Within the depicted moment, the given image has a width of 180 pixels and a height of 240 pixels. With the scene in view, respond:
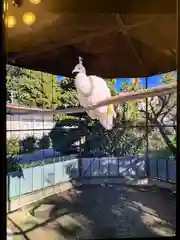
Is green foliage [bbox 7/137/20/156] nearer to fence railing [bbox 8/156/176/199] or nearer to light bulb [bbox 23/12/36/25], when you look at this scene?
fence railing [bbox 8/156/176/199]

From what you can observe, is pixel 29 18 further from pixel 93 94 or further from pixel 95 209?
pixel 95 209

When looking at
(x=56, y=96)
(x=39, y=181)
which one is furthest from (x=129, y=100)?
(x=39, y=181)

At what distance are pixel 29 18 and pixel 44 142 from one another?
645mm

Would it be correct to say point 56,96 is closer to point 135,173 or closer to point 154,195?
point 135,173

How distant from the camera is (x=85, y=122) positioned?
1.55 m

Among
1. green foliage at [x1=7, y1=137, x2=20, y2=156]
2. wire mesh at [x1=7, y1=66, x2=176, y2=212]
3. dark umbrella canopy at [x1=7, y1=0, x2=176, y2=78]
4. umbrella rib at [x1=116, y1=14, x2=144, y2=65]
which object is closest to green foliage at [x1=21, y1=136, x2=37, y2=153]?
wire mesh at [x1=7, y1=66, x2=176, y2=212]

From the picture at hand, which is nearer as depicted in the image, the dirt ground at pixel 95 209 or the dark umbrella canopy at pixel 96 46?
the dark umbrella canopy at pixel 96 46

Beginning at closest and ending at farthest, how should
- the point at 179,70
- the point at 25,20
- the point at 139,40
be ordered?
the point at 179,70
the point at 25,20
the point at 139,40

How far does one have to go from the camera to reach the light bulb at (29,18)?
116cm

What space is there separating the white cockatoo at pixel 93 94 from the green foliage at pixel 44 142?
0.98 feet

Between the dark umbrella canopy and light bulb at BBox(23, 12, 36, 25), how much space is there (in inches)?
0.9

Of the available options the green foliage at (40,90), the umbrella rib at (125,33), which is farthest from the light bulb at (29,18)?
the umbrella rib at (125,33)

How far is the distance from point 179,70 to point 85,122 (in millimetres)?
831

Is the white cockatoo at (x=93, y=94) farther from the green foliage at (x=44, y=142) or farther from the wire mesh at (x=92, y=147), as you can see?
the green foliage at (x=44, y=142)
